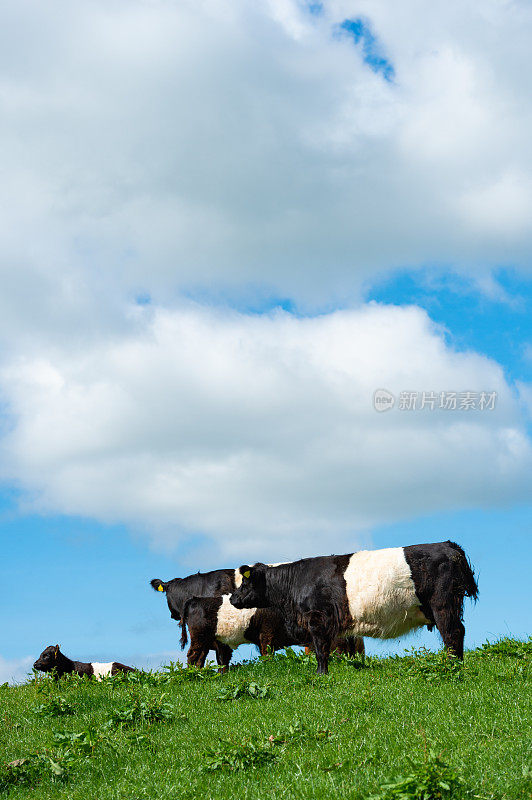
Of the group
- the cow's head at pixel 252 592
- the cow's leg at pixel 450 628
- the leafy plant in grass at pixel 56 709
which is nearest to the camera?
the leafy plant in grass at pixel 56 709

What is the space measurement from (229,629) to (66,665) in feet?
15.3

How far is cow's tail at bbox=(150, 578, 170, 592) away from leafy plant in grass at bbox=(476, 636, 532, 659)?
10735mm

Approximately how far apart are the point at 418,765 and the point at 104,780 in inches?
162

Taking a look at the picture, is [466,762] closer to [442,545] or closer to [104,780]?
[104,780]

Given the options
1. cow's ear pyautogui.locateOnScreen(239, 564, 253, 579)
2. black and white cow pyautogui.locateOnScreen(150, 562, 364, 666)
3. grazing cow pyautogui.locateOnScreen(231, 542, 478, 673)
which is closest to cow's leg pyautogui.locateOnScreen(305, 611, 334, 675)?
grazing cow pyautogui.locateOnScreen(231, 542, 478, 673)

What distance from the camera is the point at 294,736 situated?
32.2ft

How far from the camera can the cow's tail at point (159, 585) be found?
24.2m

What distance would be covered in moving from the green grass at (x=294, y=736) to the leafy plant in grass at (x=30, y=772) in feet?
0.06

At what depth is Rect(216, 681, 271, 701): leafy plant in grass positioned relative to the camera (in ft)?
42.4

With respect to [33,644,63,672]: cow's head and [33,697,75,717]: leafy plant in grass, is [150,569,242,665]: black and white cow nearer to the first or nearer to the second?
[33,644,63,672]: cow's head

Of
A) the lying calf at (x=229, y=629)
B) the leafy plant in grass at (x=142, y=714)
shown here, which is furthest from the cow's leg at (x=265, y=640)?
the leafy plant in grass at (x=142, y=714)

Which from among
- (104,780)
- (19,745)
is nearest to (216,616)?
(19,745)

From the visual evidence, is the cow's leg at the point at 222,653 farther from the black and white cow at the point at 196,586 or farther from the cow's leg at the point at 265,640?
the black and white cow at the point at 196,586

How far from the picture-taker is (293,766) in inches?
344
